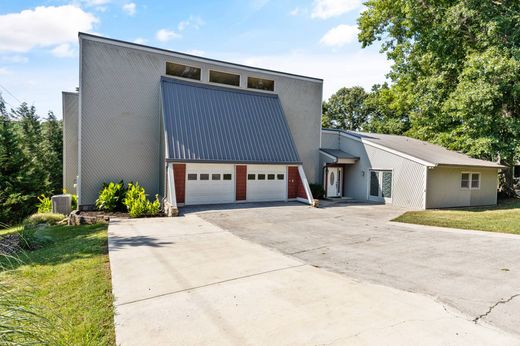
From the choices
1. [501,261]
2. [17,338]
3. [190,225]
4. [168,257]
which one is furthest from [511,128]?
[17,338]

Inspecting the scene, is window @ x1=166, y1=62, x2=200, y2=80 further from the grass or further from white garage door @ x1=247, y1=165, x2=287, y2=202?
the grass

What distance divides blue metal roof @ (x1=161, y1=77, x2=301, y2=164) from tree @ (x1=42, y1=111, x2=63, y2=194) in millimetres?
17170

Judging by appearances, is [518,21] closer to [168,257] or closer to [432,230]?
[432,230]

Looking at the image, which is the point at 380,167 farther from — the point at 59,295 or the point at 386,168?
the point at 59,295

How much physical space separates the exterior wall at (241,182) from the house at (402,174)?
621cm

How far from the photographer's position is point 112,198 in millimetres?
13406

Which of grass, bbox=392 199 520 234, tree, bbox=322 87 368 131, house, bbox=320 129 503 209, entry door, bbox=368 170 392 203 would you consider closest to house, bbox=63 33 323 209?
house, bbox=320 129 503 209

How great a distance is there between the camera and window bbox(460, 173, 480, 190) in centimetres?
1778

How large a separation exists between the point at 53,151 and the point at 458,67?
32.8 metres

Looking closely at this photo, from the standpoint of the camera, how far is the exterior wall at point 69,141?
1677 centimetres

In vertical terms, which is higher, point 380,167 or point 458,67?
point 458,67

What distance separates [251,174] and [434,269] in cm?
1127

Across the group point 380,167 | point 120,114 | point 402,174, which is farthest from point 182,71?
point 402,174

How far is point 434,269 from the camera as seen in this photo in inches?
246
